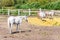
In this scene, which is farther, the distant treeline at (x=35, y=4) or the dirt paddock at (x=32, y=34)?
the distant treeline at (x=35, y=4)

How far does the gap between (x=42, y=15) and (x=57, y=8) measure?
46.9 feet

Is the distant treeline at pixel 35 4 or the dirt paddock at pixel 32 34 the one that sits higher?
the distant treeline at pixel 35 4

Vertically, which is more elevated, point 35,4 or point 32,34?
point 35,4

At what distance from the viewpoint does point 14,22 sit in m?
15.2

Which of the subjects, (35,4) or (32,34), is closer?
(32,34)

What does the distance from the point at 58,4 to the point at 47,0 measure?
7857 mm

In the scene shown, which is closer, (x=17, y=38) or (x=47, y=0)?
(x=17, y=38)

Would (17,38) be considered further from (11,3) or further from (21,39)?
(11,3)

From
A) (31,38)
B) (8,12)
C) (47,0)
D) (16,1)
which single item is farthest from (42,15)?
(16,1)

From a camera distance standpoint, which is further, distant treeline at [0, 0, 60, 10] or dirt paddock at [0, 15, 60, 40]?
distant treeline at [0, 0, 60, 10]

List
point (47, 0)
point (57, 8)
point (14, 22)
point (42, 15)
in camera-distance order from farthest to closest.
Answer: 1. point (47, 0)
2. point (57, 8)
3. point (42, 15)
4. point (14, 22)

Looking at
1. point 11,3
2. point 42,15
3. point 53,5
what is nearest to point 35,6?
point 53,5

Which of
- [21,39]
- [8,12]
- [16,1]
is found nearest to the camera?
[21,39]

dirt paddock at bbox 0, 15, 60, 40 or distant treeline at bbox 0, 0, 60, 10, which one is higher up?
distant treeline at bbox 0, 0, 60, 10
